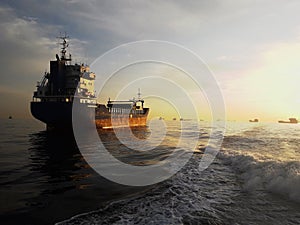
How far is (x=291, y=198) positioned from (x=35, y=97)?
45.2 meters

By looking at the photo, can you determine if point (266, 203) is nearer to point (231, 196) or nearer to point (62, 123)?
point (231, 196)

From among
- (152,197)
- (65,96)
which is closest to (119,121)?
(65,96)

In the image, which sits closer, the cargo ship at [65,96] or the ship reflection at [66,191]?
the ship reflection at [66,191]

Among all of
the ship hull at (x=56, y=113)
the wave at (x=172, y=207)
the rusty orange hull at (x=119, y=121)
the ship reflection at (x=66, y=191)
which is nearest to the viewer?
the wave at (x=172, y=207)

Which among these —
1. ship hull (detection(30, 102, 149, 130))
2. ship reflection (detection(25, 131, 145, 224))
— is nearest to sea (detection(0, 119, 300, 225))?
ship reflection (detection(25, 131, 145, 224))

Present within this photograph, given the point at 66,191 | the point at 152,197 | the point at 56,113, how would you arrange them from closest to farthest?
the point at 152,197 < the point at 66,191 < the point at 56,113

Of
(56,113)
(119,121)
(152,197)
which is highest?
(56,113)

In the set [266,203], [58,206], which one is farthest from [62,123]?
[266,203]

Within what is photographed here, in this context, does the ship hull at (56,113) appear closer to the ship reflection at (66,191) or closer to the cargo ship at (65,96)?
the cargo ship at (65,96)

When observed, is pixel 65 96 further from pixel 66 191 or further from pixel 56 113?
pixel 66 191

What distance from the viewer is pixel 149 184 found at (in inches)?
403

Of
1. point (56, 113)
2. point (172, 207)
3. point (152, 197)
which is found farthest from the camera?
point (56, 113)

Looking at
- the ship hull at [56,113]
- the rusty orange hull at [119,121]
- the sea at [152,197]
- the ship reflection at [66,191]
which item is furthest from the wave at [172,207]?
the rusty orange hull at [119,121]

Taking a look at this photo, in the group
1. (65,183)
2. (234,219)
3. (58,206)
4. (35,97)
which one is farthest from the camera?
(35,97)
